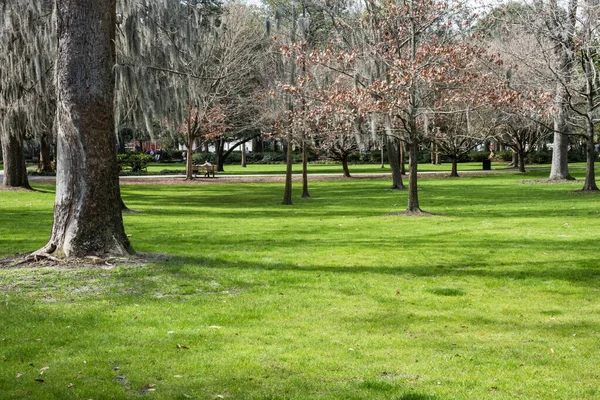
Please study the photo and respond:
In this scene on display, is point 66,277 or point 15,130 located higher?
point 15,130

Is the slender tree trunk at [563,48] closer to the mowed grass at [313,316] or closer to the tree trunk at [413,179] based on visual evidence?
the tree trunk at [413,179]

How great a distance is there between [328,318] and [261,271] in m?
2.70

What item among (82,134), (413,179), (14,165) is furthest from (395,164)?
(82,134)

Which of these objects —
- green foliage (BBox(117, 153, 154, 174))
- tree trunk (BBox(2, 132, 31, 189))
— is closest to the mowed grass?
tree trunk (BBox(2, 132, 31, 189))

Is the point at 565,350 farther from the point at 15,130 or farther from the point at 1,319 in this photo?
the point at 15,130

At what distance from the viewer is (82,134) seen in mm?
9680

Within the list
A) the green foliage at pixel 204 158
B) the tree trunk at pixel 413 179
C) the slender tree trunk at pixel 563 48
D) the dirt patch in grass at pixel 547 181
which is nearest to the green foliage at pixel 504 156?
the green foliage at pixel 204 158

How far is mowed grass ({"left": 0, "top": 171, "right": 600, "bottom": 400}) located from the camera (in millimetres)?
5273

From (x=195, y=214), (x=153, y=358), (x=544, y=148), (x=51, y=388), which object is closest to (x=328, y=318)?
(x=153, y=358)

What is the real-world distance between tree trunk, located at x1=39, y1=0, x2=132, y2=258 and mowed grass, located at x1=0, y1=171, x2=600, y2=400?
667mm

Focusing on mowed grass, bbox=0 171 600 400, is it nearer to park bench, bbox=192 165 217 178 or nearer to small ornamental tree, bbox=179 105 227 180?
small ornamental tree, bbox=179 105 227 180

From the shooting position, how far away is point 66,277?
29.0ft

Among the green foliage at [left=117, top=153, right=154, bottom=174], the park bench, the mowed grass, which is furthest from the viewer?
the green foliage at [left=117, top=153, right=154, bottom=174]

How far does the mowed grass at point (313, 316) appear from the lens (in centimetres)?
527
